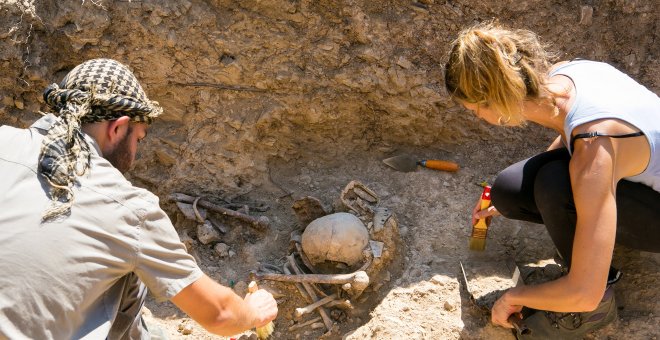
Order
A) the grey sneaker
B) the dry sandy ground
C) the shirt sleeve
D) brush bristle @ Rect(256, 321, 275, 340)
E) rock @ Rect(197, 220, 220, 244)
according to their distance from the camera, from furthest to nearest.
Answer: rock @ Rect(197, 220, 220, 244) → brush bristle @ Rect(256, 321, 275, 340) → the dry sandy ground → the grey sneaker → the shirt sleeve

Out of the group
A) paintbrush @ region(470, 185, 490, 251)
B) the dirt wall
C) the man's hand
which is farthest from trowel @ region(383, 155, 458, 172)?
the man's hand

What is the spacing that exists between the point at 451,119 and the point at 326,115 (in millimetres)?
878

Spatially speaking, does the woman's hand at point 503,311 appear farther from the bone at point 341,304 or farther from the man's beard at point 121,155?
the man's beard at point 121,155

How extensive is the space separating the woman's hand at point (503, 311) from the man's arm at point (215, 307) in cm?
117

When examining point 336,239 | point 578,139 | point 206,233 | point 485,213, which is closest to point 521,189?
point 485,213

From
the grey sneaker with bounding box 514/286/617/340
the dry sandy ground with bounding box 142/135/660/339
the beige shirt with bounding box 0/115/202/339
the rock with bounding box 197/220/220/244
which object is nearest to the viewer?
the beige shirt with bounding box 0/115/202/339

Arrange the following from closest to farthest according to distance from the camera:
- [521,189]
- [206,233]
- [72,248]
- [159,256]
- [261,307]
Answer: [72,248] < [159,256] < [261,307] < [521,189] < [206,233]

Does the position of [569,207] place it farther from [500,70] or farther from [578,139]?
[500,70]

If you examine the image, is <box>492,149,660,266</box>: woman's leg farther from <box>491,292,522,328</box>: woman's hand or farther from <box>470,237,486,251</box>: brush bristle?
<box>470,237,486,251</box>: brush bristle

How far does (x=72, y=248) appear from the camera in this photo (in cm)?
185

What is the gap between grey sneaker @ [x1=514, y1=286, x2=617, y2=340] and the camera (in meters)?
2.70

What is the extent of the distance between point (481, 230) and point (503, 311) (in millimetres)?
705

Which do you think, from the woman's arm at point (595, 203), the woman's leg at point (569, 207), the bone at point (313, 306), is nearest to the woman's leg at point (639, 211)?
the woman's leg at point (569, 207)

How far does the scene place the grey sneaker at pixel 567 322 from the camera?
270cm
